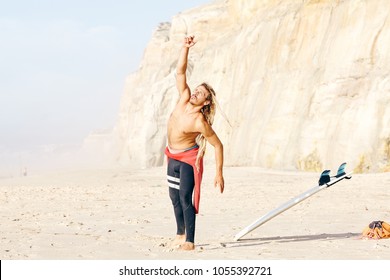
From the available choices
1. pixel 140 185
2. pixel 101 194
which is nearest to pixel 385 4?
pixel 140 185

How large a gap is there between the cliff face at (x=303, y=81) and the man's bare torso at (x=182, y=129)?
1355 centimetres

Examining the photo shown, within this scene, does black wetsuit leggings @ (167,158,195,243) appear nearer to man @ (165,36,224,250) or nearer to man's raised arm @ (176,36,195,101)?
man @ (165,36,224,250)

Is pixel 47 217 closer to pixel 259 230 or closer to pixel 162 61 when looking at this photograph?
pixel 259 230

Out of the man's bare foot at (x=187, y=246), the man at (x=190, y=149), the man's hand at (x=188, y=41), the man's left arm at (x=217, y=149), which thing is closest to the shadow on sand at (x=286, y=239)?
the man's bare foot at (x=187, y=246)

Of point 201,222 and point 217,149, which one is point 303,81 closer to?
point 201,222

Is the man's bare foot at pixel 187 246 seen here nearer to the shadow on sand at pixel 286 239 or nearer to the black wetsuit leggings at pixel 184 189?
the black wetsuit leggings at pixel 184 189

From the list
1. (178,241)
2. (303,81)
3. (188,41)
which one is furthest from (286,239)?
(303,81)

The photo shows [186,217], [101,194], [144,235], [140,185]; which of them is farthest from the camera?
[140,185]

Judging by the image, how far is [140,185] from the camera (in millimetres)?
19438

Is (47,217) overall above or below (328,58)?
below

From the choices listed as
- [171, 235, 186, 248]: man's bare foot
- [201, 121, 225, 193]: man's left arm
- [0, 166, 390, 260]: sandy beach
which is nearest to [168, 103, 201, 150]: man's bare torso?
[201, 121, 225, 193]: man's left arm

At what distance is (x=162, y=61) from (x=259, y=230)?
45.5 meters

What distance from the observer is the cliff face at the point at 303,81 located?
70.5 ft

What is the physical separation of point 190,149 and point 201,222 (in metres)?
2.97
